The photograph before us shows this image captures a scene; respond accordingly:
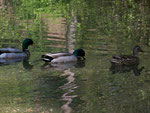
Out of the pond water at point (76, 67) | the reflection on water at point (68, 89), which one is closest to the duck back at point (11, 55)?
the pond water at point (76, 67)

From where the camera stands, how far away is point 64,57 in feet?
48.1

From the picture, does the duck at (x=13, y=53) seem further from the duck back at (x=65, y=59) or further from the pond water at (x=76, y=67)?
the duck back at (x=65, y=59)

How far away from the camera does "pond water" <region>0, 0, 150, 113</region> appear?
1000cm

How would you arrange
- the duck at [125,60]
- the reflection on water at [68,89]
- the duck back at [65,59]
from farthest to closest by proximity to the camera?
1. the duck back at [65,59]
2. the duck at [125,60]
3. the reflection on water at [68,89]

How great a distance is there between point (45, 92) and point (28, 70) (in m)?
2.41

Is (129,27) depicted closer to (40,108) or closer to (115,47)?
(115,47)

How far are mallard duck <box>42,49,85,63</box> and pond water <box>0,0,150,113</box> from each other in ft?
0.87

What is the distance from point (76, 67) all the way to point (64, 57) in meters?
0.80

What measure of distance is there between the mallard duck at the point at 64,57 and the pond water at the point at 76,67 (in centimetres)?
26

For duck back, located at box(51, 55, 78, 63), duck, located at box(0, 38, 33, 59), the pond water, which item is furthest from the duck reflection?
duck, located at box(0, 38, 33, 59)

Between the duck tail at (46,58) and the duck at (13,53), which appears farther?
the duck at (13,53)

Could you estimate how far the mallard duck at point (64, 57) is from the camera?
1434cm

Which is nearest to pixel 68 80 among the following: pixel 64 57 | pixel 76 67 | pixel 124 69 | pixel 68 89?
pixel 68 89

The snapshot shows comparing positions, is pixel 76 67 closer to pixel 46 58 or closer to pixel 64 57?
pixel 64 57
